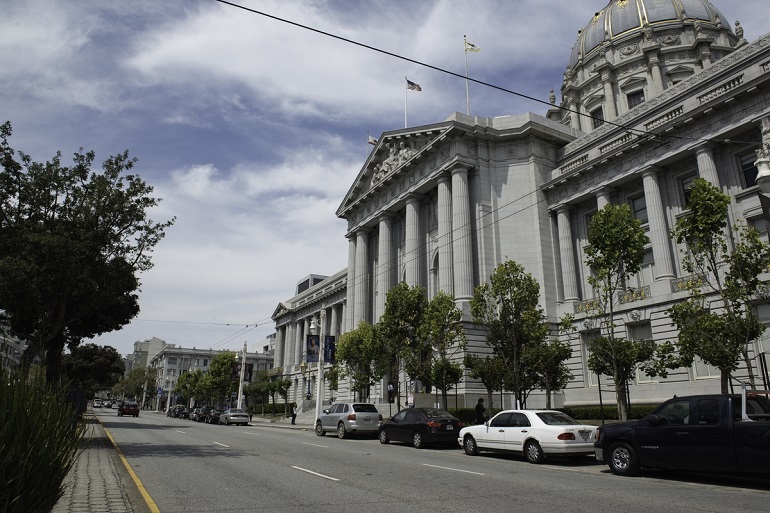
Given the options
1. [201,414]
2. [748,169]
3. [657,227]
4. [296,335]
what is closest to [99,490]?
[657,227]

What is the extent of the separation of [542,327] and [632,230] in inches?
287

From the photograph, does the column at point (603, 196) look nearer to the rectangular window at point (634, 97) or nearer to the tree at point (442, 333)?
the tree at point (442, 333)

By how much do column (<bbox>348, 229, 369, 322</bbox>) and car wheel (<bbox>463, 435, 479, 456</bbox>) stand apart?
37.2 meters

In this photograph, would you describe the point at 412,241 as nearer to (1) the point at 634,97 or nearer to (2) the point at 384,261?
(2) the point at 384,261

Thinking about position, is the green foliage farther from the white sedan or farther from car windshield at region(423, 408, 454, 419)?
car windshield at region(423, 408, 454, 419)

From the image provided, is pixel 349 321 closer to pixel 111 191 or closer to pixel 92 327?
pixel 92 327

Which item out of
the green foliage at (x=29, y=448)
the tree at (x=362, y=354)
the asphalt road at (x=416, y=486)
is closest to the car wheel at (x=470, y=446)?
the asphalt road at (x=416, y=486)

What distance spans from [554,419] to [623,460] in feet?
10.3

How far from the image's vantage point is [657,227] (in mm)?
33062

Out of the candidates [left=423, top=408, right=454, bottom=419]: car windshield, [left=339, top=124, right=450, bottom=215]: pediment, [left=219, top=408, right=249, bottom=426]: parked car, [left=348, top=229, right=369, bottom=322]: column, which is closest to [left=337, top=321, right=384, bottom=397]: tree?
[left=219, top=408, right=249, bottom=426]: parked car

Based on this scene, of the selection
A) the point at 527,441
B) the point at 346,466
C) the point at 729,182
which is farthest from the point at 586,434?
the point at 729,182

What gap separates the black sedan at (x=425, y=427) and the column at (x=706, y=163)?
68.2ft

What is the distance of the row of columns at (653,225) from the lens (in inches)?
1195

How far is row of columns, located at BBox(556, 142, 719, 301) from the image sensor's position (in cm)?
3036
